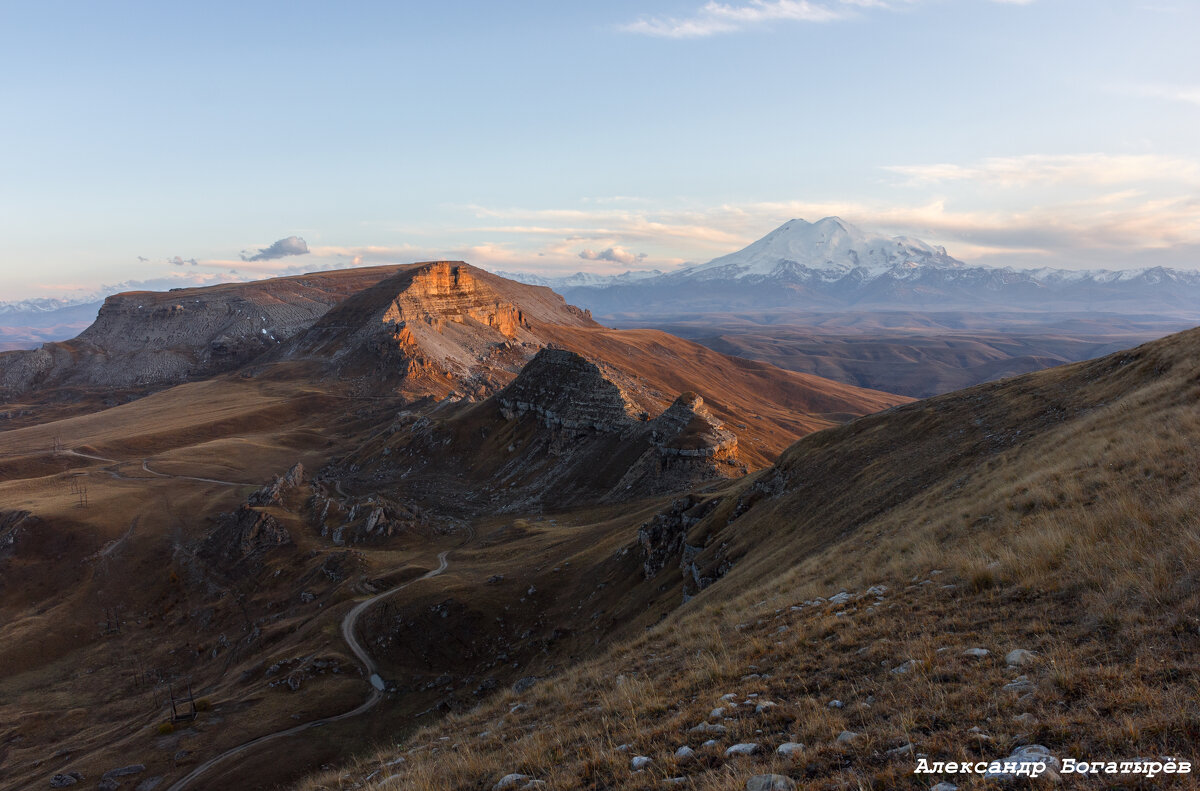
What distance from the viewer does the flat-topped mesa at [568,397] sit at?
115500 millimetres

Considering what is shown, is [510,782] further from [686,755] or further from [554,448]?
[554,448]

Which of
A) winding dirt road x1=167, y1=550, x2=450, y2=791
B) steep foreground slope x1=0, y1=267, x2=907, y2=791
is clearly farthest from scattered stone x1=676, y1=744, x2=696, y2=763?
winding dirt road x1=167, y1=550, x2=450, y2=791

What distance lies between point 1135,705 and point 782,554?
23623mm

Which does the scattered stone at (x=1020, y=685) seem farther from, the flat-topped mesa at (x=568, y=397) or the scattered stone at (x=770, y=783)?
the flat-topped mesa at (x=568, y=397)

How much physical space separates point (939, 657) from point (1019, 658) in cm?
137

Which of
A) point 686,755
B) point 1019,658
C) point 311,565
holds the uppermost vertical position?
point 1019,658

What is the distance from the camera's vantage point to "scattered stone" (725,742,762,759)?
32.1ft

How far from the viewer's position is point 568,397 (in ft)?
400

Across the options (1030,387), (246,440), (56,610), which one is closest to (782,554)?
(1030,387)

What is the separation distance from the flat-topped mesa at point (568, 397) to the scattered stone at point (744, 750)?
10029cm

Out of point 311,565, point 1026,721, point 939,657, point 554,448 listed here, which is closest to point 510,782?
point 939,657

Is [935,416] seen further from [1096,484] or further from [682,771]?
[682,771]

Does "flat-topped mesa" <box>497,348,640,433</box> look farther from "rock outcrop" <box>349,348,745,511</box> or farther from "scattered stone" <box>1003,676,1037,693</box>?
"scattered stone" <box>1003,676,1037,693</box>

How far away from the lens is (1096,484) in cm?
1742
